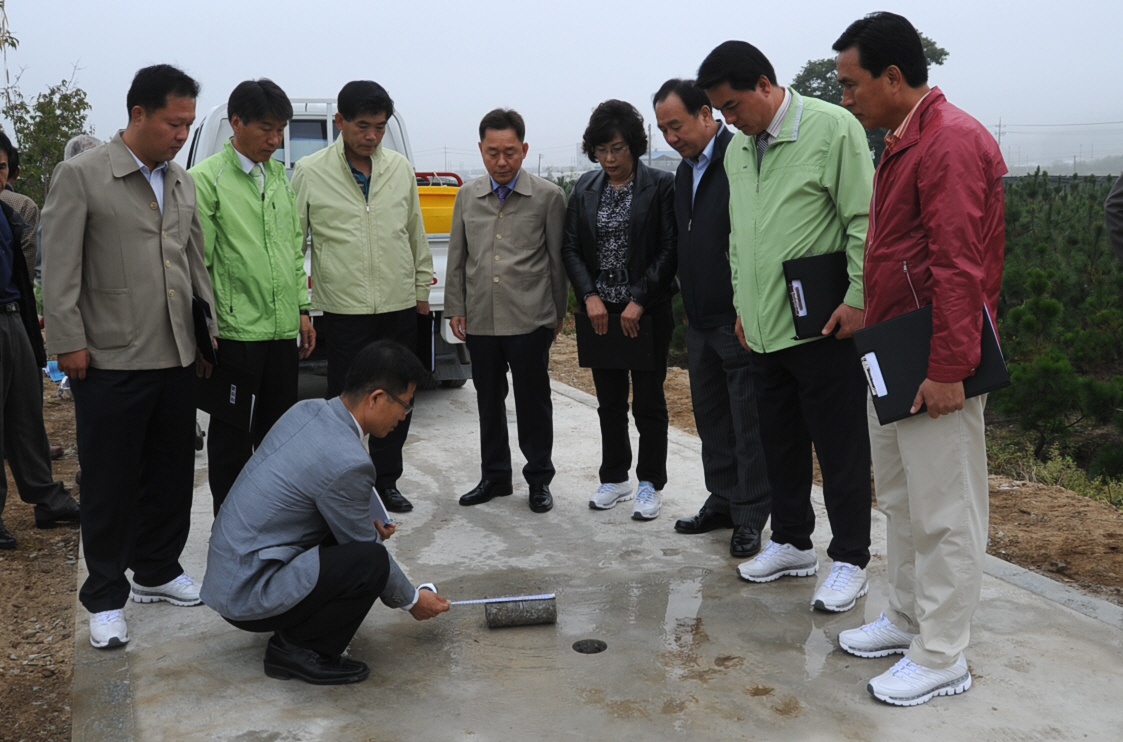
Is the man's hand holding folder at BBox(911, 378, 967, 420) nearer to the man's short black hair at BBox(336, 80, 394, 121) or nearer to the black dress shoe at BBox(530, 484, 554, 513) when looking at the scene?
the black dress shoe at BBox(530, 484, 554, 513)

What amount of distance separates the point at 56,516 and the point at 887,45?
162 inches

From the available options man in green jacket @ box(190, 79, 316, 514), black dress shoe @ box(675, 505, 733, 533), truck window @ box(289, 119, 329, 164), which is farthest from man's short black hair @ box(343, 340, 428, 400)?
truck window @ box(289, 119, 329, 164)

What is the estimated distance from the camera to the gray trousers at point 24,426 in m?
4.52

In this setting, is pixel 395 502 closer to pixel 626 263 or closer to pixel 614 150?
pixel 626 263

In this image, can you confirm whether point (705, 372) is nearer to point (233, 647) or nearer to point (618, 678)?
point (618, 678)

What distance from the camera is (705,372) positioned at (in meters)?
4.21

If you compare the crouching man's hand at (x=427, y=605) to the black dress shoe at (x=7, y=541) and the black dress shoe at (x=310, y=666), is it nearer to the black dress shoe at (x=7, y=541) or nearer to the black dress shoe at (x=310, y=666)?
the black dress shoe at (x=310, y=666)

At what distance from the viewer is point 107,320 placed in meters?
3.34

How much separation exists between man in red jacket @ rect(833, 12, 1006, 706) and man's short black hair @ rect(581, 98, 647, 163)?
5.07 feet

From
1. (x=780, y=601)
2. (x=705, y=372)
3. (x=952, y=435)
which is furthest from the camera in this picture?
(x=705, y=372)

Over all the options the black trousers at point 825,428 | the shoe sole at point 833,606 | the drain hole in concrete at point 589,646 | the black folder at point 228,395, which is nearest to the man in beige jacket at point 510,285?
the black folder at point 228,395

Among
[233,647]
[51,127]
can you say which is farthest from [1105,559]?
[51,127]

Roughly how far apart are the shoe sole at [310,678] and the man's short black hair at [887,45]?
7.42 feet

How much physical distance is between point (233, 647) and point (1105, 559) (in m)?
3.27
